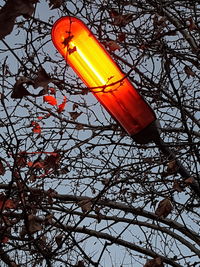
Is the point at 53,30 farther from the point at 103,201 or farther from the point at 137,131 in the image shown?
the point at 103,201

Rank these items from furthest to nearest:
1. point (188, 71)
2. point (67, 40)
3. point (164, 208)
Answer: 1. point (188, 71)
2. point (164, 208)
3. point (67, 40)

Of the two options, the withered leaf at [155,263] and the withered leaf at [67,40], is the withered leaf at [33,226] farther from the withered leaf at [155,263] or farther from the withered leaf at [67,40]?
the withered leaf at [155,263]

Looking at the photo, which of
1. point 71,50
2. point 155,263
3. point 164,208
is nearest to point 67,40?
point 71,50

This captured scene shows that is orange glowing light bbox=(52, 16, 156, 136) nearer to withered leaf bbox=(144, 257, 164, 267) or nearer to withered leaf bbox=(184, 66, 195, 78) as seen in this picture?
withered leaf bbox=(144, 257, 164, 267)

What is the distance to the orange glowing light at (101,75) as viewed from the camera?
223 cm

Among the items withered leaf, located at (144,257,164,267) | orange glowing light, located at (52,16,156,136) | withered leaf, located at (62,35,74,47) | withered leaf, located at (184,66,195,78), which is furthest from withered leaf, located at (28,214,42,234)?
withered leaf, located at (184,66,195,78)

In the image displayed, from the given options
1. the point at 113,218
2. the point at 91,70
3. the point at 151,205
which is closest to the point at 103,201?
the point at 113,218

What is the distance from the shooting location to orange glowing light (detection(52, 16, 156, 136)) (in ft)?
7.31

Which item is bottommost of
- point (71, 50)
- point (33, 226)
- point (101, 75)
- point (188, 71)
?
point (33, 226)

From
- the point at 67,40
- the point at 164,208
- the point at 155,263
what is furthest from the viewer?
the point at 155,263

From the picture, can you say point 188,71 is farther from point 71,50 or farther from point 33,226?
point 33,226

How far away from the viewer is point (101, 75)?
239 centimetres

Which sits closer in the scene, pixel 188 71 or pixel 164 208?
pixel 164 208

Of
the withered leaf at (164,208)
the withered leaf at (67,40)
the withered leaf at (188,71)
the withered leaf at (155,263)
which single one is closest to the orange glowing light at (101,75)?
the withered leaf at (67,40)
